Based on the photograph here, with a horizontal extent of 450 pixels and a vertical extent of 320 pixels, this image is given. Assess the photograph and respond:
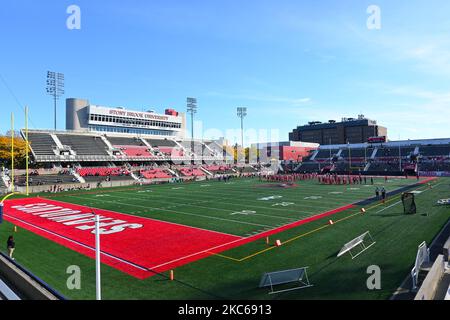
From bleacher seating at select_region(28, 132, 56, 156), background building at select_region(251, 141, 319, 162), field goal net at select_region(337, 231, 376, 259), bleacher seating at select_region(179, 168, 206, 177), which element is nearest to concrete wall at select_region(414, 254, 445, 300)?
field goal net at select_region(337, 231, 376, 259)

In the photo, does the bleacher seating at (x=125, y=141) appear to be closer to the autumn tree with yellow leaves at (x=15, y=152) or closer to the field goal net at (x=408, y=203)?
the autumn tree with yellow leaves at (x=15, y=152)

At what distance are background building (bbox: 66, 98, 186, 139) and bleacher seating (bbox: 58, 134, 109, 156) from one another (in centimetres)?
749

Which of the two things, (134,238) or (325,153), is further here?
(325,153)

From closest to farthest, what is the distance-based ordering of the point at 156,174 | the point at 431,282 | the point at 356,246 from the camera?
the point at 431,282 < the point at 356,246 < the point at 156,174

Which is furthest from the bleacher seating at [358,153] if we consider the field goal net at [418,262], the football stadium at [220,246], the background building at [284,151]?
the field goal net at [418,262]

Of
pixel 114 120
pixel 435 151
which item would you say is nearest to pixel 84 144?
pixel 114 120

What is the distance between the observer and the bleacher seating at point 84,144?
56.2m

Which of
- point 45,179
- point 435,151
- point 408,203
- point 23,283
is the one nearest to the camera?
point 23,283

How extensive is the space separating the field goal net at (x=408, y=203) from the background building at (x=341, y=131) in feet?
382

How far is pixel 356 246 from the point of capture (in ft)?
45.4

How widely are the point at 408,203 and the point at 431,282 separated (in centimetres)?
1497

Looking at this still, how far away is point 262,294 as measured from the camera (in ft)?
30.5

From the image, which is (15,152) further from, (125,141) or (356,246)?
(356,246)
